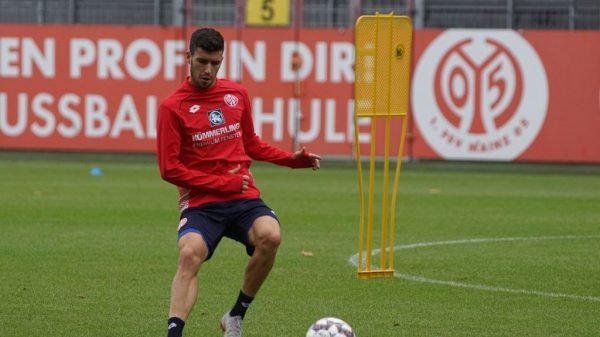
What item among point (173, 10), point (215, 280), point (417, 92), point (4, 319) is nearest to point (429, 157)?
point (417, 92)

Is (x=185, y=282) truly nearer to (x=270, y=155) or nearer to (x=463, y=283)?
(x=270, y=155)

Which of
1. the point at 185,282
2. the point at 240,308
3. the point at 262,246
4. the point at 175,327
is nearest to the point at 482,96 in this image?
the point at 240,308

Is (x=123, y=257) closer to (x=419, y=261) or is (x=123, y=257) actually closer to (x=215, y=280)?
(x=215, y=280)

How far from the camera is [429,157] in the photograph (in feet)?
87.0

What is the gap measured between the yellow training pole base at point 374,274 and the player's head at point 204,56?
352cm

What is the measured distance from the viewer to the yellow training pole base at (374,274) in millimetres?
11391

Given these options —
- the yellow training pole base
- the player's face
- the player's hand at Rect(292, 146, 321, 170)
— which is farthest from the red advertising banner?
the player's face

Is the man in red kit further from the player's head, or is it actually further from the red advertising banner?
the red advertising banner

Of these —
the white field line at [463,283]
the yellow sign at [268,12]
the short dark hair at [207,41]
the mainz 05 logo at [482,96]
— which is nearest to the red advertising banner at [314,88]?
the mainz 05 logo at [482,96]

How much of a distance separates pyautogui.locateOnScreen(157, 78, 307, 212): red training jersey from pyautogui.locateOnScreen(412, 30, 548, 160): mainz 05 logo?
18.0 metres

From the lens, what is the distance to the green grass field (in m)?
9.43

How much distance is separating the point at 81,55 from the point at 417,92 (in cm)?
653

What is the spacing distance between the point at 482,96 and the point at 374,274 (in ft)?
50.2

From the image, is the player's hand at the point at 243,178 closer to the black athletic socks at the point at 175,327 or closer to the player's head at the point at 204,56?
the player's head at the point at 204,56
